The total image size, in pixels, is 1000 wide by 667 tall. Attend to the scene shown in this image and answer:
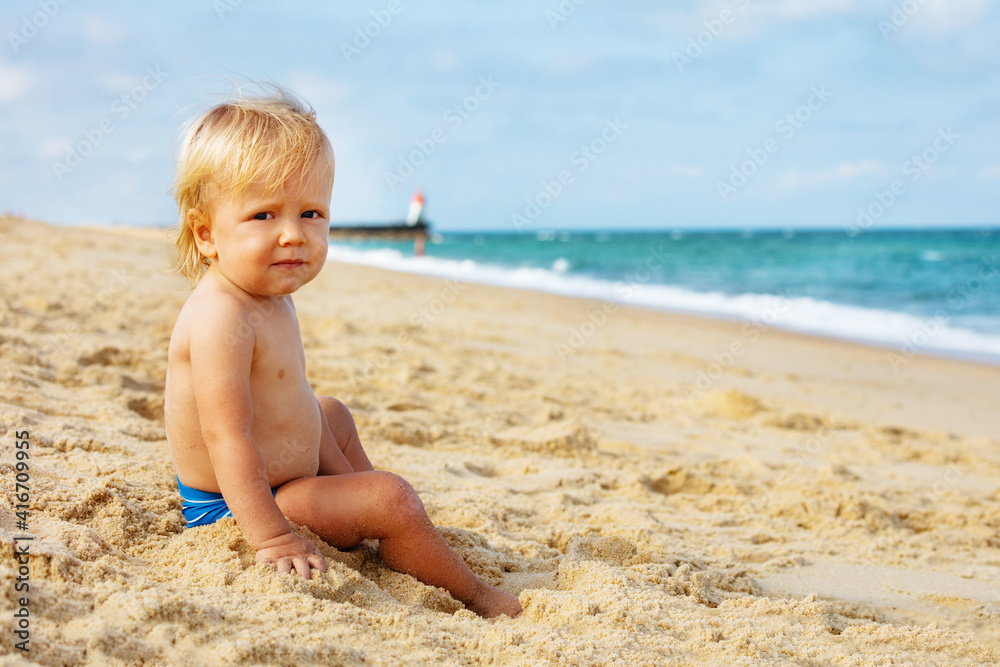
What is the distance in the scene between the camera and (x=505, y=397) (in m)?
4.61

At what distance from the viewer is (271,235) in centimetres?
183

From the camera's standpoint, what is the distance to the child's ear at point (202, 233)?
189 cm

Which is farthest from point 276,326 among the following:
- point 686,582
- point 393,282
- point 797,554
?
point 393,282

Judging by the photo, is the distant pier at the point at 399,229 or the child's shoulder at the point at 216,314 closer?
the child's shoulder at the point at 216,314

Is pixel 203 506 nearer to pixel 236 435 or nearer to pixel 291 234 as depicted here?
pixel 236 435

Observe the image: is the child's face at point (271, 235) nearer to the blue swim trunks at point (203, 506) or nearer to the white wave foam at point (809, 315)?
the blue swim trunks at point (203, 506)

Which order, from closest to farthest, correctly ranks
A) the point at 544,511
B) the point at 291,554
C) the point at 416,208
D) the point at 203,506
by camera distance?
→ 1. the point at 291,554
2. the point at 203,506
3. the point at 544,511
4. the point at 416,208

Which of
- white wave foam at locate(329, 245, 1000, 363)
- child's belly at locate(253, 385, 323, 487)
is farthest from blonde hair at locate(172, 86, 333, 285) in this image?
white wave foam at locate(329, 245, 1000, 363)

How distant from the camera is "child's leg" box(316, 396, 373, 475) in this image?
218cm

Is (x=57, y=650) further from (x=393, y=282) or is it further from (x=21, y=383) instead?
(x=393, y=282)

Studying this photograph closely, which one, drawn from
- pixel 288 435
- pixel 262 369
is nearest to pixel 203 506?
pixel 288 435

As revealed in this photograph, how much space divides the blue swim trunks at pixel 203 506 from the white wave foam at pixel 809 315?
304 inches

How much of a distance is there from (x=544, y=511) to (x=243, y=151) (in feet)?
5.28

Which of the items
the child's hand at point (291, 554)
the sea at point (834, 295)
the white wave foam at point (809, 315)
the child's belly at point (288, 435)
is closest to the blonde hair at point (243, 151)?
the child's belly at point (288, 435)
